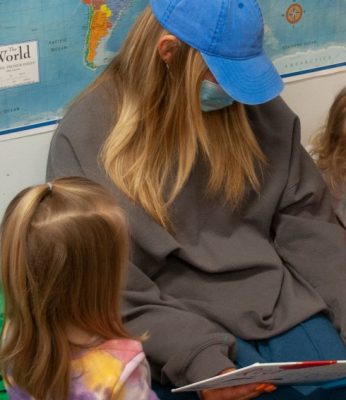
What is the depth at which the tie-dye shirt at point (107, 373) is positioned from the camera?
1.14 metres

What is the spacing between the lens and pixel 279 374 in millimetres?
1311

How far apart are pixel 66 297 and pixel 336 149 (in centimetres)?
99

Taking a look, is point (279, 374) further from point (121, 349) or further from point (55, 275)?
point (55, 275)

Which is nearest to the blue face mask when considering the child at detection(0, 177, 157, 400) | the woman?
the woman

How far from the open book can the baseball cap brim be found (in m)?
0.49

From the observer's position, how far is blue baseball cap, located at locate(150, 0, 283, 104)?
1394mm

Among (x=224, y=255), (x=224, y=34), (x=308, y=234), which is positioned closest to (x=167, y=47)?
(x=224, y=34)

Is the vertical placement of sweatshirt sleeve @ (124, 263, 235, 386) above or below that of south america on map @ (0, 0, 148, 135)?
below

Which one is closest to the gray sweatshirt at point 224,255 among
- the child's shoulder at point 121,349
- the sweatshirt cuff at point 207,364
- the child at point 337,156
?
the sweatshirt cuff at point 207,364

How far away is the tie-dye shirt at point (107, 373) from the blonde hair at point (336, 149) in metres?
0.88

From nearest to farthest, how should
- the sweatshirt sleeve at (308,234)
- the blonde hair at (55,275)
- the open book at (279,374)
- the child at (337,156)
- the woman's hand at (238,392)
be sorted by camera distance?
the blonde hair at (55,275) → the open book at (279,374) → the woman's hand at (238,392) → the sweatshirt sleeve at (308,234) → the child at (337,156)

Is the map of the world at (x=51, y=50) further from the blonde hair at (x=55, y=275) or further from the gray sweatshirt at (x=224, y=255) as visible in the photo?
the blonde hair at (x=55, y=275)

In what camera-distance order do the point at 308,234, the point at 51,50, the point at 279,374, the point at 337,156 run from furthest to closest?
the point at 337,156, the point at 308,234, the point at 51,50, the point at 279,374

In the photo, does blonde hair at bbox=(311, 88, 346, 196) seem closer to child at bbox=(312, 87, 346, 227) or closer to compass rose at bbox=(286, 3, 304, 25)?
child at bbox=(312, 87, 346, 227)
